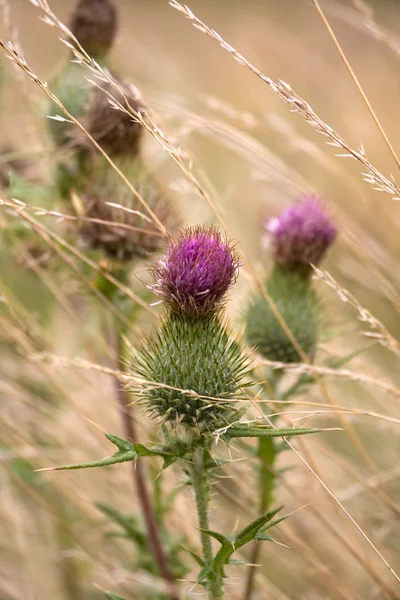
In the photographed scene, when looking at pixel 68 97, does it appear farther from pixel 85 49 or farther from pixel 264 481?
pixel 264 481

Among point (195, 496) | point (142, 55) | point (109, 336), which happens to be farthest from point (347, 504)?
point (142, 55)

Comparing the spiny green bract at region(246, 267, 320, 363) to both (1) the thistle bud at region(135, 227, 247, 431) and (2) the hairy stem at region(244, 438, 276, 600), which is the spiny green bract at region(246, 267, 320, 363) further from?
(1) the thistle bud at region(135, 227, 247, 431)

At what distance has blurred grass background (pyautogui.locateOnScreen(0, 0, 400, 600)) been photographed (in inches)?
122

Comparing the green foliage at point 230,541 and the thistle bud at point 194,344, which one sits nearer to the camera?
the green foliage at point 230,541

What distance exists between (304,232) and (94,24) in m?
1.77

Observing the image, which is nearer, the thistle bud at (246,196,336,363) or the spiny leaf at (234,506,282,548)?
the spiny leaf at (234,506,282,548)

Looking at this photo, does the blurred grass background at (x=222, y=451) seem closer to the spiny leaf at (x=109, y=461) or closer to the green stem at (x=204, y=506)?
the green stem at (x=204, y=506)

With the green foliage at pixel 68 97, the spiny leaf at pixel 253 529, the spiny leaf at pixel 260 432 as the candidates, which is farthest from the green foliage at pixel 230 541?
the green foliage at pixel 68 97

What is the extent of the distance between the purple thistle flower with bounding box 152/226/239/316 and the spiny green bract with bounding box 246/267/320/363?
0.87 m

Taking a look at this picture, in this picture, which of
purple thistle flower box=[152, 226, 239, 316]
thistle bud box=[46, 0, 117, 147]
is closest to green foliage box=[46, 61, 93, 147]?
thistle bud box=[46, 0, 117, 147]

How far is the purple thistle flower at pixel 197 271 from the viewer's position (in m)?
1.97

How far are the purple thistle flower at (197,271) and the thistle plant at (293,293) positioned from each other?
82 centimetres

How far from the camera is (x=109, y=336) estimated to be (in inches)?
131

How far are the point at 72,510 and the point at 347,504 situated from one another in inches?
75.1
